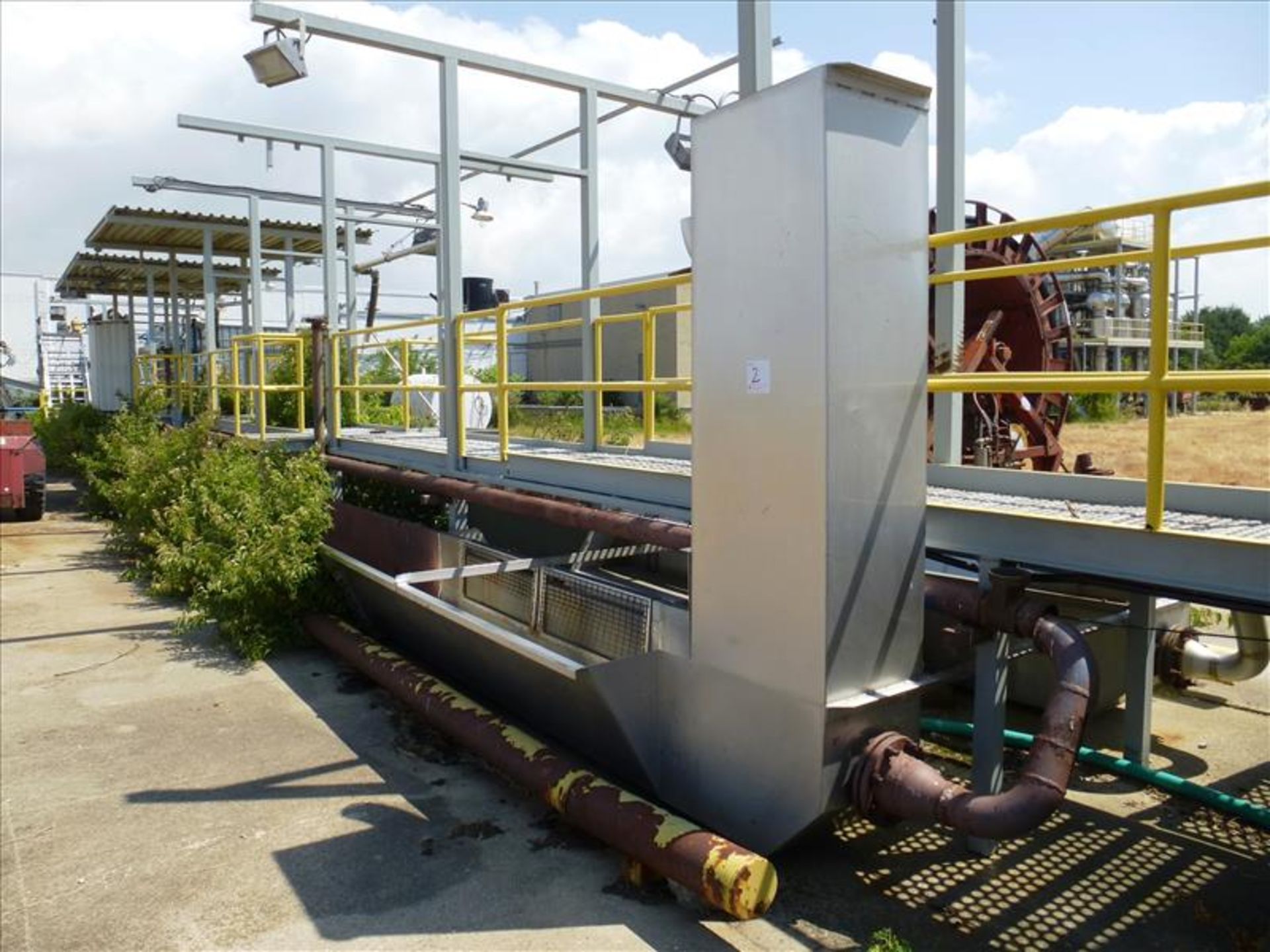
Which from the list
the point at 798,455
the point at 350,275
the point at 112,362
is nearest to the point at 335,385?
the point at 350,275

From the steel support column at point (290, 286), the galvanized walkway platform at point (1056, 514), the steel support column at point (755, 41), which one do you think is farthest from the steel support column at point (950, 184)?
the steel support column at point (290, 286)

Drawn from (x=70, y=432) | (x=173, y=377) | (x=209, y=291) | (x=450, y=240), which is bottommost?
(x=70, y=432)

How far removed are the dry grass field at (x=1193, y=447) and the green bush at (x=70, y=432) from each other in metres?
16.3

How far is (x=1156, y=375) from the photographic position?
10.4 ft

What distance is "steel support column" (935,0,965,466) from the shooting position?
5.21 meters

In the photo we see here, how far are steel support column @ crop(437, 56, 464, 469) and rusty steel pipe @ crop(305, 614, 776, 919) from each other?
1763mm

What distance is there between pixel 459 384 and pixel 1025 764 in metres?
4.56

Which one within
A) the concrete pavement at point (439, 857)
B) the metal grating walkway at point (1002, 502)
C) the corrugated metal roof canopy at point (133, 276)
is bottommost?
the concrete pavement at point (439, 857)

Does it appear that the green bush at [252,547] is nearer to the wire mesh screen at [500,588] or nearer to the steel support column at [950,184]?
the wire mesh screen at [500,588]

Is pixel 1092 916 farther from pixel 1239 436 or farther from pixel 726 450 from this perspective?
pixel 1239 436

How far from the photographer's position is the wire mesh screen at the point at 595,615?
4.62 meters

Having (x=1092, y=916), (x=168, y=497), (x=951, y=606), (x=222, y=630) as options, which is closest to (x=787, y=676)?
(x=951, y=606)

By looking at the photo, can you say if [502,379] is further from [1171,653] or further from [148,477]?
[148,477]

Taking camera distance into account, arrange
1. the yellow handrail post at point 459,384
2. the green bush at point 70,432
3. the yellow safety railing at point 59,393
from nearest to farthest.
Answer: the yellow handrail post at point 459,384 < the green bush at point 70,432 < the yellow safety railing at point 59,393
